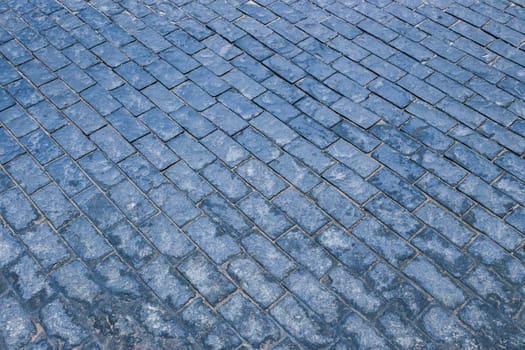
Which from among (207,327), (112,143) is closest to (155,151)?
(112,143)

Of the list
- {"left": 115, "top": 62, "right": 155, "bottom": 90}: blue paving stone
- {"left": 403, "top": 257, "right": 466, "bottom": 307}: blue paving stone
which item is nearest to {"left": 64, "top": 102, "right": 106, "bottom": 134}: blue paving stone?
{"left": 115, "top": 62, "right": 155, "bottom": 90}: blue paving stone

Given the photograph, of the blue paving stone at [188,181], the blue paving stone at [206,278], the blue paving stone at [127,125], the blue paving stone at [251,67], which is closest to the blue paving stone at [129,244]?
the blue paving stone at [206,278]

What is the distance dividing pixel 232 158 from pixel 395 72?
6.93ft

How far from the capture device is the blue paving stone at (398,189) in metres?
4.45

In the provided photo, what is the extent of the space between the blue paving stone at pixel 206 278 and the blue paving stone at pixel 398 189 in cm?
162

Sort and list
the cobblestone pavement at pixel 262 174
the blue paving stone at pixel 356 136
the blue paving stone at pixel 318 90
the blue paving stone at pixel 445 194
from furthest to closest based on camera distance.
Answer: the blue paving stone at pixel 318 90
the blue paving stone at pixel 356 136
the blue paving stone at pixel 445 194
the cobblestone pavement at pixel 262 174

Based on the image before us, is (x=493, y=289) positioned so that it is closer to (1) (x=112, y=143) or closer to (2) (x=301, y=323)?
(2) (x=301, y=323)

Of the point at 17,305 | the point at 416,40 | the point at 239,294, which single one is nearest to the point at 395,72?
the point at 416,40

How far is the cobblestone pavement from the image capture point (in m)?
3.81

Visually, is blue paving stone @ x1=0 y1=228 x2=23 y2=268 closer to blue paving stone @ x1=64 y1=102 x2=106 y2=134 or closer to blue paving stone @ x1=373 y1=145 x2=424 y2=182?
blue paving stone @ x1=64 y1=102 x2=106 y2=134

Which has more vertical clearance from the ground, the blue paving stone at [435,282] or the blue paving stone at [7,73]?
the blue paving stone at [7,73]

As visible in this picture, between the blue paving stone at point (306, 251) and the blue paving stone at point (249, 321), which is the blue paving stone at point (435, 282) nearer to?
the blue paving stone at point (306, 251)

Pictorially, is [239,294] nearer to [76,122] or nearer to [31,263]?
[31,263]

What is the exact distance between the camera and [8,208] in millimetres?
4387
